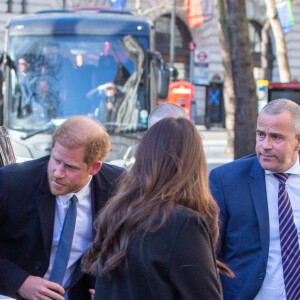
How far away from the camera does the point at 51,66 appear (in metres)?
10.7

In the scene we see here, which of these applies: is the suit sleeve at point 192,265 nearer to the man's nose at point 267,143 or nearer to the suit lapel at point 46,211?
the suit lapel at point 46,211

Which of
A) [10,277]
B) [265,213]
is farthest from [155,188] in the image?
[265,213]

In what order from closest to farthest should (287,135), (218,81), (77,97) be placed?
(287,135) < (77,97) < (218,81)

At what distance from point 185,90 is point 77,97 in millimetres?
13752

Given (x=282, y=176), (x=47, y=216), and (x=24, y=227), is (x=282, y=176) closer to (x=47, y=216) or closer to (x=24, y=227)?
(x=47, y=216)

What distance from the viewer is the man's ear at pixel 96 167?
126 inches

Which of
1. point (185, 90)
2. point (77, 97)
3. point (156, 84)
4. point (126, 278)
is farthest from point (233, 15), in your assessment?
point (185, 90)

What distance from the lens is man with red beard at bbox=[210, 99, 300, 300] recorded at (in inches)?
138

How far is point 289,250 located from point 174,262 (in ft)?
4.83

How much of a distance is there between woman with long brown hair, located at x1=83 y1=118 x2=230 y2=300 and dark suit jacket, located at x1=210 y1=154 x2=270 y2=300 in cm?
114

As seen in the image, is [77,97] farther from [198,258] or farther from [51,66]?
[198,258]

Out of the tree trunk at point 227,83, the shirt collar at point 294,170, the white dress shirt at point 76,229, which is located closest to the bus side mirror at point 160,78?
the tree trunk at point 227,83

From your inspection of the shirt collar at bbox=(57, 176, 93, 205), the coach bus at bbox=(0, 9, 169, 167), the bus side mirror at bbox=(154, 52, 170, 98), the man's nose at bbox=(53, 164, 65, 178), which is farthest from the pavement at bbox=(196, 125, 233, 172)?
the man's nose at bbox=(53, 164, 65, 178)

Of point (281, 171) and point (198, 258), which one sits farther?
point (281, 171)
